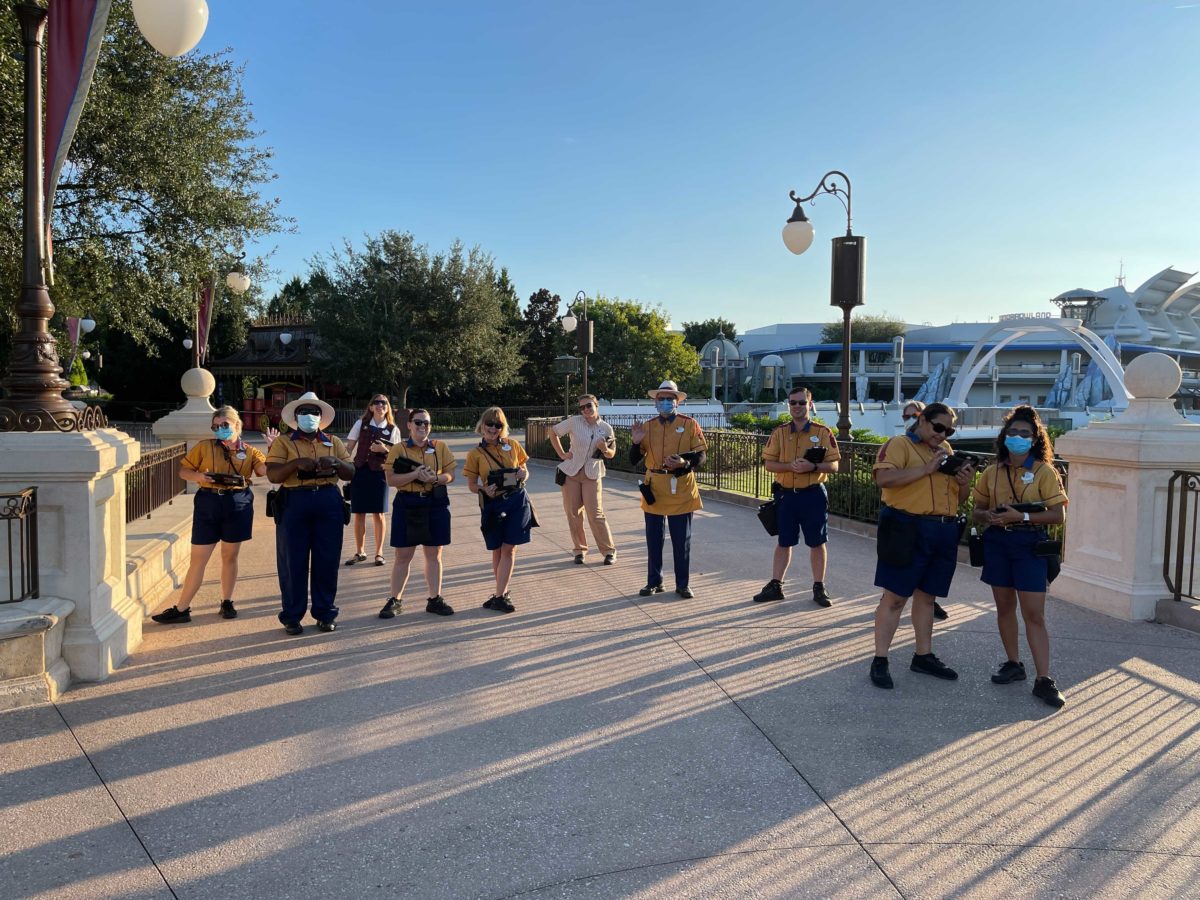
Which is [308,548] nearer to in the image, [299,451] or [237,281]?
[299,451]

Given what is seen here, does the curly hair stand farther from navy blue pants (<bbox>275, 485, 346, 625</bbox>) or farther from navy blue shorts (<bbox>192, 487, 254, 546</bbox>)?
navy blue shorts (<bbox>192, 487, 254, 546</bbox>)

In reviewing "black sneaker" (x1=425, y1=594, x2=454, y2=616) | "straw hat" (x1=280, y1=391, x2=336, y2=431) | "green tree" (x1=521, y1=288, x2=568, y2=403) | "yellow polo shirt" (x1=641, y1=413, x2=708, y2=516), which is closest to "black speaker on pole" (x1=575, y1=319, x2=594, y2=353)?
"yellow polo shirt" (x1=641, y1=413, x2=708, y2=516)

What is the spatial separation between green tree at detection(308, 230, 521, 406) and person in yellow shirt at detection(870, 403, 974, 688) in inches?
1294

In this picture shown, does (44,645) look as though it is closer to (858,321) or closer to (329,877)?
(329,877)

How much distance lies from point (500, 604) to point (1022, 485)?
3807 mm

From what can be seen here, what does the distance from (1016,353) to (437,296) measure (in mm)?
66626

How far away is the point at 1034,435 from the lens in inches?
187

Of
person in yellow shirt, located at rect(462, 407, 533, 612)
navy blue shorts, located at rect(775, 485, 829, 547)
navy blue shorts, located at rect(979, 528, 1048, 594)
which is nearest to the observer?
navy blue shorts, located at rect(979, 528, 1048, 594)

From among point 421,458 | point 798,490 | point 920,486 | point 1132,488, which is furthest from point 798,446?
point 421,458

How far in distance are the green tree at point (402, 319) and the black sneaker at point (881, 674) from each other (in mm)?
32987

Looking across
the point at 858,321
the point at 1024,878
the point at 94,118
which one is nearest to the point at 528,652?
the point at 1024,878

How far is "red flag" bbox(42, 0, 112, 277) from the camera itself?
521cm

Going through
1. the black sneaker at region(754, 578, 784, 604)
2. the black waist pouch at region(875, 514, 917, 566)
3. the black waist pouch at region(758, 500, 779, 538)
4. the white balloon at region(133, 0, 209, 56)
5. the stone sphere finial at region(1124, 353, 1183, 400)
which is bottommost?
the black sneaker at region(754, 578, 784, 604)

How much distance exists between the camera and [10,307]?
12500 mm
